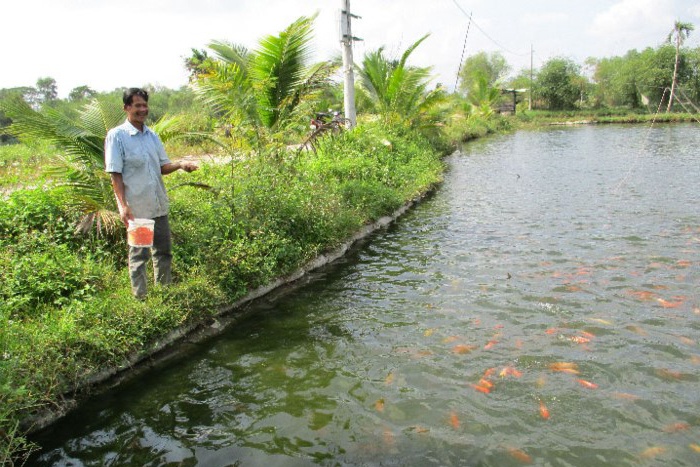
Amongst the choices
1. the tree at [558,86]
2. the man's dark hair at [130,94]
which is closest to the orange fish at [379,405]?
the man's dark hair at [130,94]

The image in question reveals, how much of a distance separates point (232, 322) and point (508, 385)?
11.2ft

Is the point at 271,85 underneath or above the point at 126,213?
above

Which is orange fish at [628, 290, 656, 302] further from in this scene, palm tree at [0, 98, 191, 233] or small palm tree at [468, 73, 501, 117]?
small palm tree at [468, 73, 501, 117]

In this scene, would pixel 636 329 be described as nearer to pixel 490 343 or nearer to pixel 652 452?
pixel 490 343

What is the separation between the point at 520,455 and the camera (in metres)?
3.63

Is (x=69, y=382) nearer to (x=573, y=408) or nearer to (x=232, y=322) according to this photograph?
(x=232, y=322)

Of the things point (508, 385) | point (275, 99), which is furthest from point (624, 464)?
point (275, 99)

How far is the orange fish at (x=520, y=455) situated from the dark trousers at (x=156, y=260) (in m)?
4.02

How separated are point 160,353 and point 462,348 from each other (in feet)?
10.8

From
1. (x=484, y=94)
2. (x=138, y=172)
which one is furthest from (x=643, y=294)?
(x=484, y=94)

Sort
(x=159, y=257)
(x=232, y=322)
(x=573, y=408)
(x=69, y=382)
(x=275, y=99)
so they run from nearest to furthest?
(x=573, y=408), (x=69, y=382), (x=159, y=257), (x=232, y=322), (x=275, y=99)

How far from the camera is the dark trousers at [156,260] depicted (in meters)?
5.31

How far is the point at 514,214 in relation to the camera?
11.4m

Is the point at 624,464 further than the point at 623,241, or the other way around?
the point at 623,241
